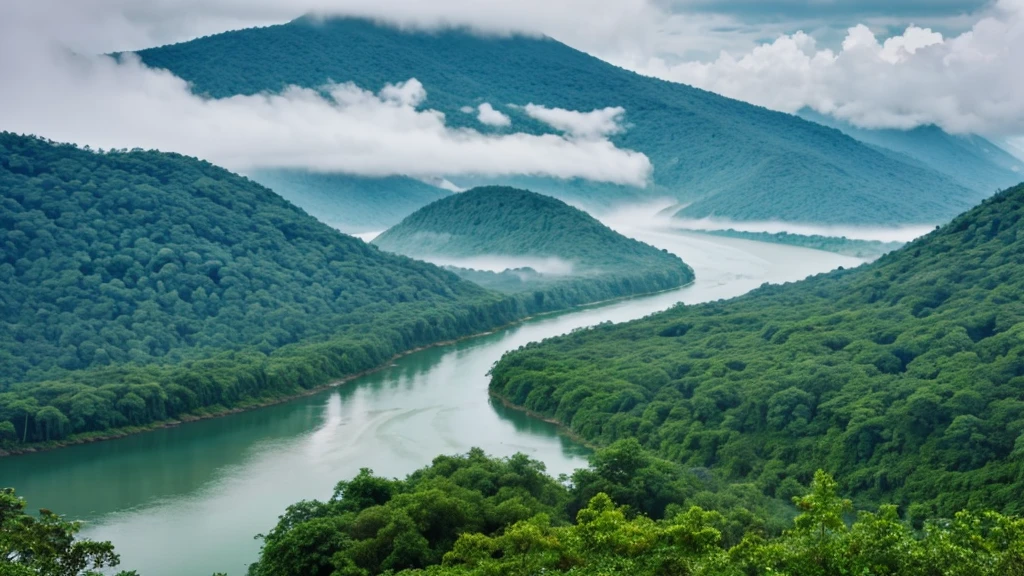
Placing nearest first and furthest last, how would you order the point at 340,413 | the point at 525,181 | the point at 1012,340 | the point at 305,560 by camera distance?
1. the point at 305,560
2. the point at 1012,340
3. the point at 340,413
4. the point at 525,181

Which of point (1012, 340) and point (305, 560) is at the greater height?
point (1012, 340)

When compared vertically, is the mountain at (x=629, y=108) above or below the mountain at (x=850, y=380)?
above

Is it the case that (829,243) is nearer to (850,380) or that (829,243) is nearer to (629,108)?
(629,108)

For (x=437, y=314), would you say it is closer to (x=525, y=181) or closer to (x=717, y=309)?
(x=717, y=309)

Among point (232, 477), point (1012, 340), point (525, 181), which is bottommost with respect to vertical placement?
point (232, 477)

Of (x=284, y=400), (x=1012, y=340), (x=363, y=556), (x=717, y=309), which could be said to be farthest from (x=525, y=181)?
(x=363, y=556)

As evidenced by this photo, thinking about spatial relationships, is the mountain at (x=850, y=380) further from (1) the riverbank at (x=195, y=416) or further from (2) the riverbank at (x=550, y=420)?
(1) the riverbank at (x=195, y=416)

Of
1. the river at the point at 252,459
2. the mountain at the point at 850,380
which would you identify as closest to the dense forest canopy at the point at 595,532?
the mountain at the point at 850,380

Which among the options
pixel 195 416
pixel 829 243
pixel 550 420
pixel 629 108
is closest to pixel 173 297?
pixel 195 416
